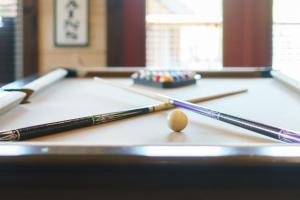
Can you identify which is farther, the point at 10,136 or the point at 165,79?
the point at 165,79

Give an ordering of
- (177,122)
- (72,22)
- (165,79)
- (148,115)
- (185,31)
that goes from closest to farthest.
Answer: (177,122)
(148,115)
(165,79)
(72,22)
(185,31)

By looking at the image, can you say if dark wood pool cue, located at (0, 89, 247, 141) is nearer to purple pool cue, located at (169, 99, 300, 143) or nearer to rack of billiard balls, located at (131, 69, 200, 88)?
purple pool cue, located at (169, 99, 300, 143)

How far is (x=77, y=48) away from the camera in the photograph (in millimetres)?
3781

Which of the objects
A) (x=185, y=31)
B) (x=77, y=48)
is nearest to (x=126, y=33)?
(x=77, y=48)

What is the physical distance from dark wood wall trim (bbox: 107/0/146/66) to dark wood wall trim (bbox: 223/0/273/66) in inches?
26.5

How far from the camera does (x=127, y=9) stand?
3.75 m

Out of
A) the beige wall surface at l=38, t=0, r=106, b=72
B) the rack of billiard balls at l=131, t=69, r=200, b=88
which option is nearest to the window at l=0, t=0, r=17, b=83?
the beige wall surface at l=38, t=0, r=106, b=72

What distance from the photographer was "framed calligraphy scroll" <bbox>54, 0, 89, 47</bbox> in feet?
12.2

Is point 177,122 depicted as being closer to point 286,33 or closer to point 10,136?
point 10,136

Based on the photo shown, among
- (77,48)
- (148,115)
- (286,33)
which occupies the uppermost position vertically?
(286,33)

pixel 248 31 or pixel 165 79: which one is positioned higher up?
pixel 248 31

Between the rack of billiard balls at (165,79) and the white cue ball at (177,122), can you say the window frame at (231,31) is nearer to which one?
the rack of billiard balls at (165,79)

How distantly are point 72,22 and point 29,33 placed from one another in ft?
1.17

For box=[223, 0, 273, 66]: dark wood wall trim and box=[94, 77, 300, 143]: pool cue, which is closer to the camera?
box=[94, 77, 300, 143]: pool cue
